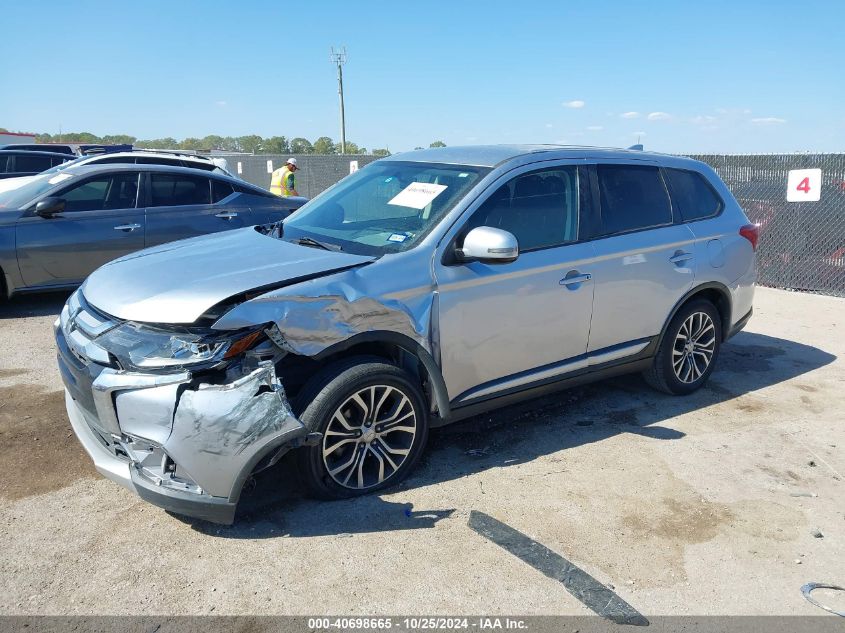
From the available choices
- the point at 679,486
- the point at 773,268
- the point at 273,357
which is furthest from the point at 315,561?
the point at 773,268

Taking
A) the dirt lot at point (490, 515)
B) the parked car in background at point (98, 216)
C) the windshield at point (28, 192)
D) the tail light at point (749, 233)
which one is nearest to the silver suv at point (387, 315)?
the tail light at point (749, 233)

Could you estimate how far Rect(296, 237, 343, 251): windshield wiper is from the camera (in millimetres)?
4016

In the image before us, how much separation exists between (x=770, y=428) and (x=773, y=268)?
5888 millimetres

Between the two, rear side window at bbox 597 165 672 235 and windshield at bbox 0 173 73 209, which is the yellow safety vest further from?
rear side window at bbox 597 165 672 235

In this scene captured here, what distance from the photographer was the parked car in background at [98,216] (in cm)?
742

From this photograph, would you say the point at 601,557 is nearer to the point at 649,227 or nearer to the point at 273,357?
the point at 273,357

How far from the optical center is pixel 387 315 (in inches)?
144

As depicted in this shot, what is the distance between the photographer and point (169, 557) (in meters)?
3.23

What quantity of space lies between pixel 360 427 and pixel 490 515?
0.83 metres

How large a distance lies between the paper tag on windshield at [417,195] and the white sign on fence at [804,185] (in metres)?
7.28

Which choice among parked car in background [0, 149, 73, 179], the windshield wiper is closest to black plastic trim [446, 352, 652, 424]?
the windshield wiper

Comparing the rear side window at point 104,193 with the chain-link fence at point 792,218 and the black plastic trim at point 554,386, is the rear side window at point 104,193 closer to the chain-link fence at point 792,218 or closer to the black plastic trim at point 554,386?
the black plastic trim at point 554,386

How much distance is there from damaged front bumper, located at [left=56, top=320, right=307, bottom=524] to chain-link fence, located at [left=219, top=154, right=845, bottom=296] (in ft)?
28.7

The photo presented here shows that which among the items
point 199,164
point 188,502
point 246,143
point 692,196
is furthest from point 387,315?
point 246,143
